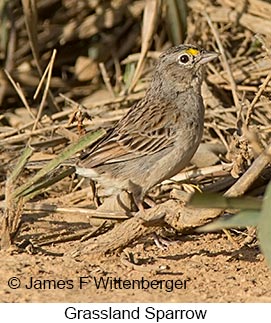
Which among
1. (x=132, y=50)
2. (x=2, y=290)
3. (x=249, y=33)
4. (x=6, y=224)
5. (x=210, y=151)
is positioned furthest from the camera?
(x=132, y=50)

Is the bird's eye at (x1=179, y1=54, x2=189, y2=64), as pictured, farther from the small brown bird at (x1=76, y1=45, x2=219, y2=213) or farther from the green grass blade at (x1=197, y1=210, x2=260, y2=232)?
the green grass blade at (x1=197, y1=210, x2=260, y2=232)

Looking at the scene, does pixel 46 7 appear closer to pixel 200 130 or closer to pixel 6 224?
pixel 200 130

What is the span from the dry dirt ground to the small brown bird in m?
0.51

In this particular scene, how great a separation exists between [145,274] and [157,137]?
1.20 metres

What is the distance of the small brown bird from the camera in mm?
5457

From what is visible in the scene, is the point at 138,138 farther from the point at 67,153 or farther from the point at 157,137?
the point at 67,153

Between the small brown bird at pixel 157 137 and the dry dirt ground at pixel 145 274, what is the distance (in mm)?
512

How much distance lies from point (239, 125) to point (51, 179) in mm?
1341

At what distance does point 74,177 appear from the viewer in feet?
21.2

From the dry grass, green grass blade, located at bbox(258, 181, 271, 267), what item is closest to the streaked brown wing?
the dry grass

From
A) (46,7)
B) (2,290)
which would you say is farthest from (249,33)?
(2,290)

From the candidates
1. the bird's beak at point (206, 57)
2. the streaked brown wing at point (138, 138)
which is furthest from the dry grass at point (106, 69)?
the bird's beak at point (206, 57)

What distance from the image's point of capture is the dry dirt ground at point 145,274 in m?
4.25

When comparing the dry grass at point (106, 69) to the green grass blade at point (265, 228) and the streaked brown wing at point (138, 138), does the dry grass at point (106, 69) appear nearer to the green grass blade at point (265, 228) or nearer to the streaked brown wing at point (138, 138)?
the streaked brown wing at point (138, 138)
